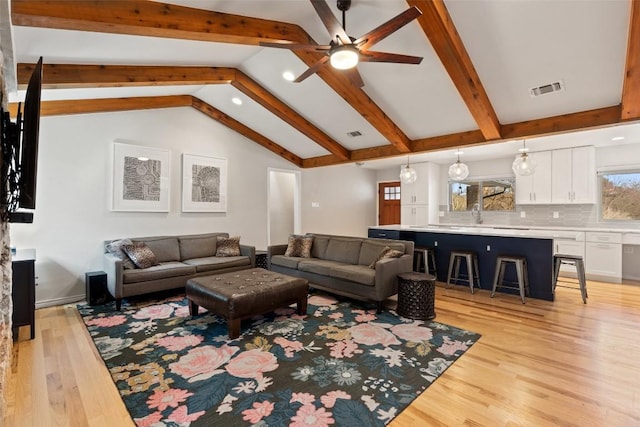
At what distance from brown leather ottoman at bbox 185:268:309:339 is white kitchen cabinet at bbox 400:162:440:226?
4.68 metres

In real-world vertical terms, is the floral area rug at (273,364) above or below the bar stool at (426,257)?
below

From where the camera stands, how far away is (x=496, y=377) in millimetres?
2371

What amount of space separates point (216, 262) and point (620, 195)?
7.24m

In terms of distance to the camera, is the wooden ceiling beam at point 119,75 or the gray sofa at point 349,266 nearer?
the wooden ceiling beam at point 119,75

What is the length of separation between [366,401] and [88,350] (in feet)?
8.25

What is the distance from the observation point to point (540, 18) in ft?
9.20

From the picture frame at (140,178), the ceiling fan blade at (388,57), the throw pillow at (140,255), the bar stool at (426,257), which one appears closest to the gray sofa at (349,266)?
the bar stool at (426,257)

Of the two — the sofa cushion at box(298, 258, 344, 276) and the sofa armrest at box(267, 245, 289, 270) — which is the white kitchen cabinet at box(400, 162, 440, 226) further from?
the sofa armrest at box(267, 245, 289, 270)

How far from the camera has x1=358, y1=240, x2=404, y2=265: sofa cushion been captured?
14.2 feet

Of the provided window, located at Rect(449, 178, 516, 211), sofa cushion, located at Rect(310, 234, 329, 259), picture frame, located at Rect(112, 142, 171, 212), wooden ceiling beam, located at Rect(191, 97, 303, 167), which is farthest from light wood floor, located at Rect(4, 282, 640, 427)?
wooden ceiling beam, located at Rect(191, 97, 303, 167)

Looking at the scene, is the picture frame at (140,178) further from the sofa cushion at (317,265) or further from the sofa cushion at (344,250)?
the sofa cushion at (344,250)

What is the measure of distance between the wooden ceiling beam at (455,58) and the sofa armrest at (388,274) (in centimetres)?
213

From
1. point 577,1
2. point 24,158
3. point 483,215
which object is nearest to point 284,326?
point 24,158

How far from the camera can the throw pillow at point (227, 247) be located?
5.27m
